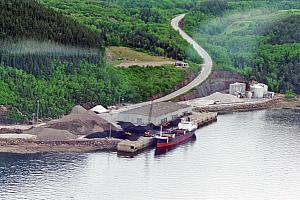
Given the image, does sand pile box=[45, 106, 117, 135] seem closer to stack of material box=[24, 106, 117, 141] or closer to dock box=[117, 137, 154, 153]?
stack of material box=[24, 106, 117, 141]

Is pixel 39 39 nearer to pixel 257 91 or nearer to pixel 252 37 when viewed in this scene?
pixel 257 91

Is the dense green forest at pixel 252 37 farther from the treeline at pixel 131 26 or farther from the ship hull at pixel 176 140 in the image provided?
the ship hull at pixel 176 140

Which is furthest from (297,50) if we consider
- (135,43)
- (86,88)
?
(86,88)

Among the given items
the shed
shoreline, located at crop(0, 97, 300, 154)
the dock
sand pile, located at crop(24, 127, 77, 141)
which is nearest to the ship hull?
the dock

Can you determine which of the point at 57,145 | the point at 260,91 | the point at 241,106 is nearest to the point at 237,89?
the point at 260,91

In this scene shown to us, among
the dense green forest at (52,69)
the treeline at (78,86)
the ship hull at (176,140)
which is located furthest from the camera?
the dense green forest at (52,69)

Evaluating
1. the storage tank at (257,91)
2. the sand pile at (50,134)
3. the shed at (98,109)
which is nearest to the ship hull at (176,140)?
the sand pile at (50,134)
